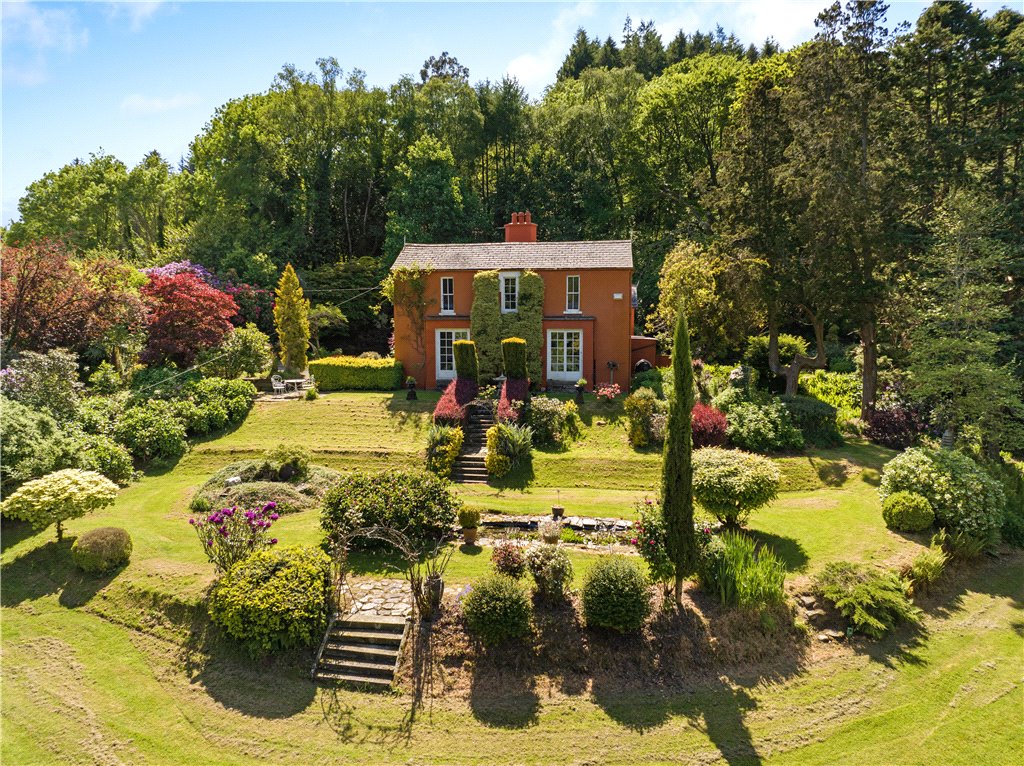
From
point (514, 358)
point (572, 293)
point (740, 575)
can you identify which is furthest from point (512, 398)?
point (740, 575)

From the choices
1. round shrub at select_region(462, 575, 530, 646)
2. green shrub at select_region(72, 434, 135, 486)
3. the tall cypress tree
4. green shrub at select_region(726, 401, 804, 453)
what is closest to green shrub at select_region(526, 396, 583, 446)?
green shrub at select_region(726, 401, 804, 453)

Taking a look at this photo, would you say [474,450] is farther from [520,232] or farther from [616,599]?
[520,232]

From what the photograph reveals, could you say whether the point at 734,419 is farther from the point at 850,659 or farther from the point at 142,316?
the point at 142,316

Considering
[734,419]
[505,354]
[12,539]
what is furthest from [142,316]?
[734,419]

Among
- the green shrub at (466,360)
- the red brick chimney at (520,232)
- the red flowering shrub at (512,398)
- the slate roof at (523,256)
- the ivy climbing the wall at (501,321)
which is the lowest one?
the red flowering shrub at (512,398)

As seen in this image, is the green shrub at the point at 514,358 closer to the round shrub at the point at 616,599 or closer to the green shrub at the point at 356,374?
the green shrub at the point at 356,374

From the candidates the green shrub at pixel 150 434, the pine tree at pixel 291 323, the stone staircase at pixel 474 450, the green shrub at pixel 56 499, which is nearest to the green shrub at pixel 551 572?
the stone staircase at pixel 474 450
